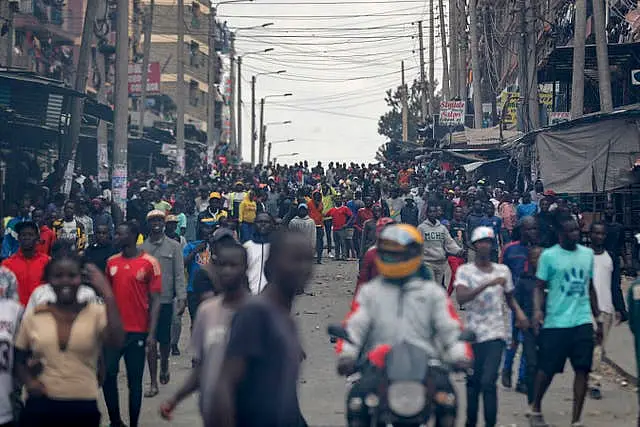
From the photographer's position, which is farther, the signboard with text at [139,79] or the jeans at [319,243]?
the signboard with text at [139,79]

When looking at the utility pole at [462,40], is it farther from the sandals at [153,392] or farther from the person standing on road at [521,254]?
the sandals at [153,392]

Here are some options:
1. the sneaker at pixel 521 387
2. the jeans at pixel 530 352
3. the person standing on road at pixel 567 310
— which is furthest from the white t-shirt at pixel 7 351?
the sneaker at pixel 521 387

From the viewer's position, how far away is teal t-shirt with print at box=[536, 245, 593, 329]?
9.53 meters

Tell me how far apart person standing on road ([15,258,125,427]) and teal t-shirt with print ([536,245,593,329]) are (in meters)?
4.12

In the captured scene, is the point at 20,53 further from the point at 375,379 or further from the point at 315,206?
the point at 375,379

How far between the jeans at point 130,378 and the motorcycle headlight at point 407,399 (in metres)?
3.82

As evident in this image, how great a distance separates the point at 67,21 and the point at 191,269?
41.8m

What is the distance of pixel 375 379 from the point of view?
626 centimetres

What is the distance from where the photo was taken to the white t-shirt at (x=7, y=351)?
6.97 m

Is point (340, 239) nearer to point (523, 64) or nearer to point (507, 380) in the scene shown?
point (523, 64)

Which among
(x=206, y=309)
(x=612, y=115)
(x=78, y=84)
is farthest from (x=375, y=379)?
(x=78, y=84)

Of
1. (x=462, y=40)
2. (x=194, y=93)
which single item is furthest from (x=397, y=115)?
(x=462, y=40)

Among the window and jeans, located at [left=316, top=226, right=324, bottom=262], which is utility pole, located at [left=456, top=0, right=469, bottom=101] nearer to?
jeans, located at [left=316, top=226, right=324, bottom=262]

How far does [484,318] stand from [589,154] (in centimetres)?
1285
